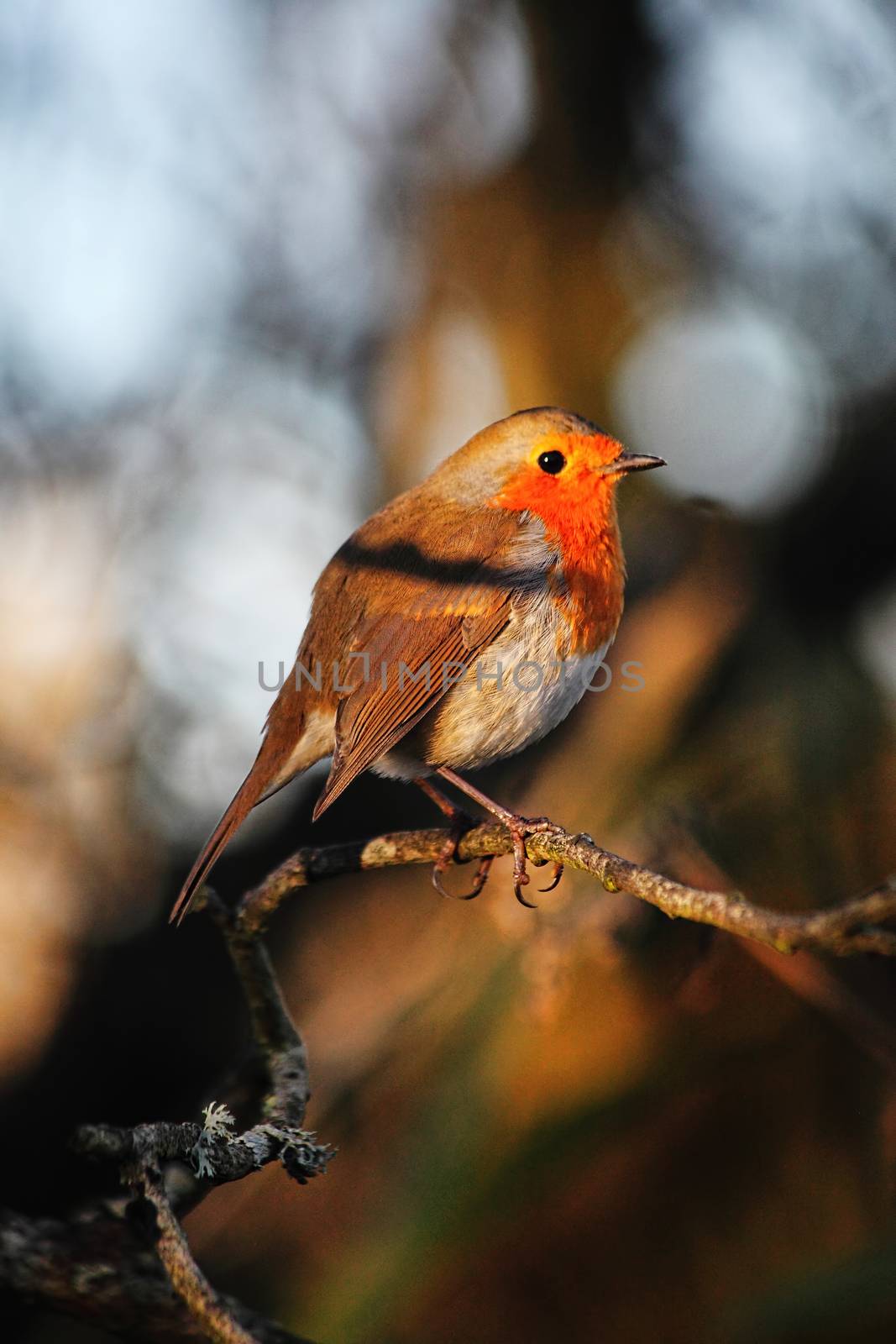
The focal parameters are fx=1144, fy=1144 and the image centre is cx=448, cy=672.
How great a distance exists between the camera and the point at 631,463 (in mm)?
2818

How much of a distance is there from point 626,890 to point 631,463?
5.22 feet

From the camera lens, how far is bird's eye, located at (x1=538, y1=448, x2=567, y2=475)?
112 inches

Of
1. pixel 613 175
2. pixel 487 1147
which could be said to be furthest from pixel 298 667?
pixel 613 175

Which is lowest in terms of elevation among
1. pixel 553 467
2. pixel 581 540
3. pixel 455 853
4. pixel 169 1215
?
pixel 169 1215

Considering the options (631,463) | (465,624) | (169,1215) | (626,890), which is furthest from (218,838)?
(631,463)

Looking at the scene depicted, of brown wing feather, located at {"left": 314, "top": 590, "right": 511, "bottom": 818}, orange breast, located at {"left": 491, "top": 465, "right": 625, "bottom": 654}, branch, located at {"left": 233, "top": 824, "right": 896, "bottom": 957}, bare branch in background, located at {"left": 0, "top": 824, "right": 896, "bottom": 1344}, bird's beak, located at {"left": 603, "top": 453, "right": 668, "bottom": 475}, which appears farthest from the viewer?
bird's beak, located at {"left": 603, "top": 453, "right": 668, "bottom": 475}

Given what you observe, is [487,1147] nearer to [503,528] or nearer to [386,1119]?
[386,1119]

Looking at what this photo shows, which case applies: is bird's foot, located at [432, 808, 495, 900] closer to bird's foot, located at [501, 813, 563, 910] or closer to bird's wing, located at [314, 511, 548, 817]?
bird's foot, located at [501, 813, 563, 910]

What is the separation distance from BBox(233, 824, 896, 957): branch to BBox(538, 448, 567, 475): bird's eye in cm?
95

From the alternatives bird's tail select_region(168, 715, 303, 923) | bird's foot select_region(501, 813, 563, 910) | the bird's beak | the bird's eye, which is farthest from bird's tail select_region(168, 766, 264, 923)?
the bird's beak

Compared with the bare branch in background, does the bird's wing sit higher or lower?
higher

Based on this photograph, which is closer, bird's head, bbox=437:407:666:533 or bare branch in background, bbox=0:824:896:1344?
bare branch in background, bbox=0:824:896:1344

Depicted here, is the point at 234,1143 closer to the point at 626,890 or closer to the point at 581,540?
the point at 626,890

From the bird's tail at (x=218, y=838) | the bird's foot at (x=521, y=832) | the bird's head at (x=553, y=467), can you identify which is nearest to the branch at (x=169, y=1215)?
the bird's tail at (x=218, y=838)
